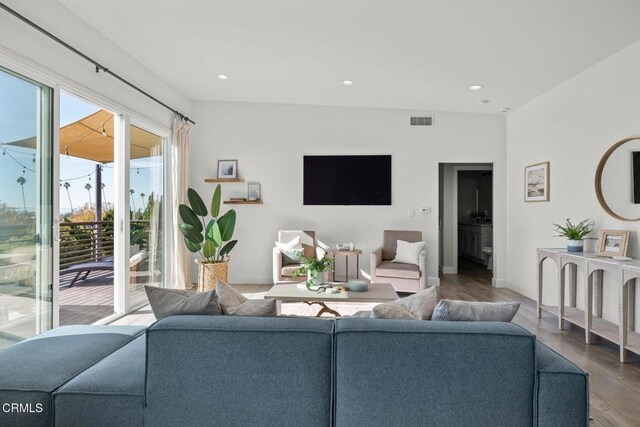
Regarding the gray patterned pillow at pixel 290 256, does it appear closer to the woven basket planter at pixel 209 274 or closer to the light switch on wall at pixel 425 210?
the woven basket planter at pixel 209 274

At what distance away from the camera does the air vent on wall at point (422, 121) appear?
19.3ft

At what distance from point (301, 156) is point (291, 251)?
66.5 inches

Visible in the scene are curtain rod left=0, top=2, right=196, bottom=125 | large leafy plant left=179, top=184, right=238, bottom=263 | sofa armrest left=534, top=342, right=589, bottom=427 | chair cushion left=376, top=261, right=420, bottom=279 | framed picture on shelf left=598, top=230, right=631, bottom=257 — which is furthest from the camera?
large leafy plant left=179, top=184, right=238, bottom=263

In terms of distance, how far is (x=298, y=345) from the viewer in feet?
4.88

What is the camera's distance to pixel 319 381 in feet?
4.88

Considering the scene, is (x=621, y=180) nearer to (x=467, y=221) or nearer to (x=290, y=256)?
(x=290, y=256)

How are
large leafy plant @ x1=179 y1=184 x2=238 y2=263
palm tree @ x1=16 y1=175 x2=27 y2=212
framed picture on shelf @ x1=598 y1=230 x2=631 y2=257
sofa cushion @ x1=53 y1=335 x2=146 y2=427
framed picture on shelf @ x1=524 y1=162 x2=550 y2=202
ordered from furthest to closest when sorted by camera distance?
large leafy plant @ x1=179 y1=184 x2=238 y2=263 → framed picture on shelf @ x1=524 y1=162 x2=550 y2=202 → framed picture on shelf @ x1=598 y1=230 x2=631 y2=257 → palm tree @ x1=16 y1=175 x2=27 y2=212 → sofa cushion @ x1=53 y1=335 x2=146 y2=427

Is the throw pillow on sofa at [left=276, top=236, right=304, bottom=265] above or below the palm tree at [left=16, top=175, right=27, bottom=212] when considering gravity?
below

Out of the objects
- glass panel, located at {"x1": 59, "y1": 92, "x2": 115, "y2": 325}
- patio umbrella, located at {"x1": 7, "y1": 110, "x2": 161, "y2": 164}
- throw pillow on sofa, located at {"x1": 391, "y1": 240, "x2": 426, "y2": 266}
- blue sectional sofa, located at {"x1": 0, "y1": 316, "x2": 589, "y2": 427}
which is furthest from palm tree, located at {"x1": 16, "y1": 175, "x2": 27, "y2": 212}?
throw pillow on sofa, located at {"x1": 391, "y1": 240, "x2": 426, "y2": 266}

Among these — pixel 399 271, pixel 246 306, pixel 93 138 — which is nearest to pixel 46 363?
pixel 246 306

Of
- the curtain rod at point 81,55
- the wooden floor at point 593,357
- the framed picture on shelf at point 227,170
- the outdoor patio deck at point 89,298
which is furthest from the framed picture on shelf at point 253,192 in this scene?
the outdoor patio deck at point 89,298

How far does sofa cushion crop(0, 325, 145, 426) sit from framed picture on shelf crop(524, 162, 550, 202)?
4.79 metres

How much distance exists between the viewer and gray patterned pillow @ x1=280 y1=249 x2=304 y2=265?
5152 mm

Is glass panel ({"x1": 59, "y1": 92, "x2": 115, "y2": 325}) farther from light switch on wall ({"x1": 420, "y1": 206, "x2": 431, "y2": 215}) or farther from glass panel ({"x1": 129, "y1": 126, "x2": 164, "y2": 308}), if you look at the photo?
light switch on wall ({"x1": 420, "y1": 206, "x2": 431, "y2": 215})
